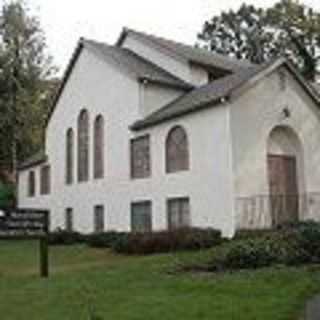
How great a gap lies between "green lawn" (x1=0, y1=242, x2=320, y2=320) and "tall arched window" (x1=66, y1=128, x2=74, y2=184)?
1897cm

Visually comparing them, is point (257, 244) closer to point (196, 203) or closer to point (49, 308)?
point (49, 308)

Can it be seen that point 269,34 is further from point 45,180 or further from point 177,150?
point 177,150

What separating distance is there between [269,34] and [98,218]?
114ft

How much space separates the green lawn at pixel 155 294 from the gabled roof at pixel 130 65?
50.2 ft

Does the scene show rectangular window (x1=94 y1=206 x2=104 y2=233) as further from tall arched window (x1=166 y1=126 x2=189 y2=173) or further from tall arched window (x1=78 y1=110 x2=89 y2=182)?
tall arched window (x1=166 y1=126 x2=189 y2=173)

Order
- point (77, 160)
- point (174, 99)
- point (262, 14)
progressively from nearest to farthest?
point (174, 99) → point (77, 160) → point (262, 14)

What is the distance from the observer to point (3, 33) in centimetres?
4797

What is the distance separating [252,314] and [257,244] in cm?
683

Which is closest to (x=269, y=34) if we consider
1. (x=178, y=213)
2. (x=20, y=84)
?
(x=20, y=84)

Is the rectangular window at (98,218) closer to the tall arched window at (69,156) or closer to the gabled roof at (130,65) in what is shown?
the tall arched window at (69,156)

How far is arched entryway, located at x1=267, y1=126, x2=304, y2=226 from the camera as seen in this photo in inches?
1018

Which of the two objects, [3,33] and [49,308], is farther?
[3,33]

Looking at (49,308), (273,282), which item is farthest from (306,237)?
(49,308)

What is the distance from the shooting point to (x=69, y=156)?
120 feet
